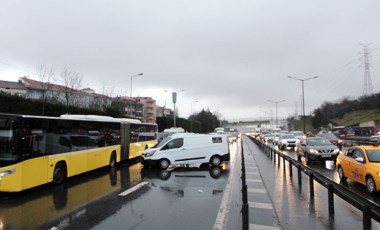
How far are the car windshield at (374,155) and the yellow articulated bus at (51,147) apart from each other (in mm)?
11347

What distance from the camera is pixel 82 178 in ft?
53.8

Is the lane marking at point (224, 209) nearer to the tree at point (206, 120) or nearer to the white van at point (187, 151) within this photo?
the white van at point (187, 151)

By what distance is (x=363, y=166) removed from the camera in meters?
11.9

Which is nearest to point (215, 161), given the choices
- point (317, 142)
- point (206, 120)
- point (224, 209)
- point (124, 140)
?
point (124, 140)

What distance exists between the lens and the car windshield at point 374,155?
1187 centimetres

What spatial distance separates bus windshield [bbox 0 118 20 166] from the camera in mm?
11531

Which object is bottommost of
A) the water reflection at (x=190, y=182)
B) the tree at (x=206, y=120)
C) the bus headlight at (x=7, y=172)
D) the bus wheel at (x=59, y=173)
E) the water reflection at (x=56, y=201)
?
the water reflection at (x=56, y=201)

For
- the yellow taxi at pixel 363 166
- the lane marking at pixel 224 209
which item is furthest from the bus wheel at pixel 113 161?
the yellow taxi at pixel 363 166

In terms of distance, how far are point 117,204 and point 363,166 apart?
7.99 meters

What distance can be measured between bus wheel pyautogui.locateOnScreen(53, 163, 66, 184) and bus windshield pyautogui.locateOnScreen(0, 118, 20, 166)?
2.60 metres

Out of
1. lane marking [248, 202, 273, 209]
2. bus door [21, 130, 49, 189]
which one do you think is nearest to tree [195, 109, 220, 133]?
bus door [21, 130, 49, 189]

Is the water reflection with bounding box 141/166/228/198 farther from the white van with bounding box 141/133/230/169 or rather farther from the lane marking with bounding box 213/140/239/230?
the white van with bounding box 141/133/230/169

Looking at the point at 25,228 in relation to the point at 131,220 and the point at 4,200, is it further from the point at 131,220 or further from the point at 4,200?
the point at 4,200

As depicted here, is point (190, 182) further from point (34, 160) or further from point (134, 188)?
point (34, 160)
